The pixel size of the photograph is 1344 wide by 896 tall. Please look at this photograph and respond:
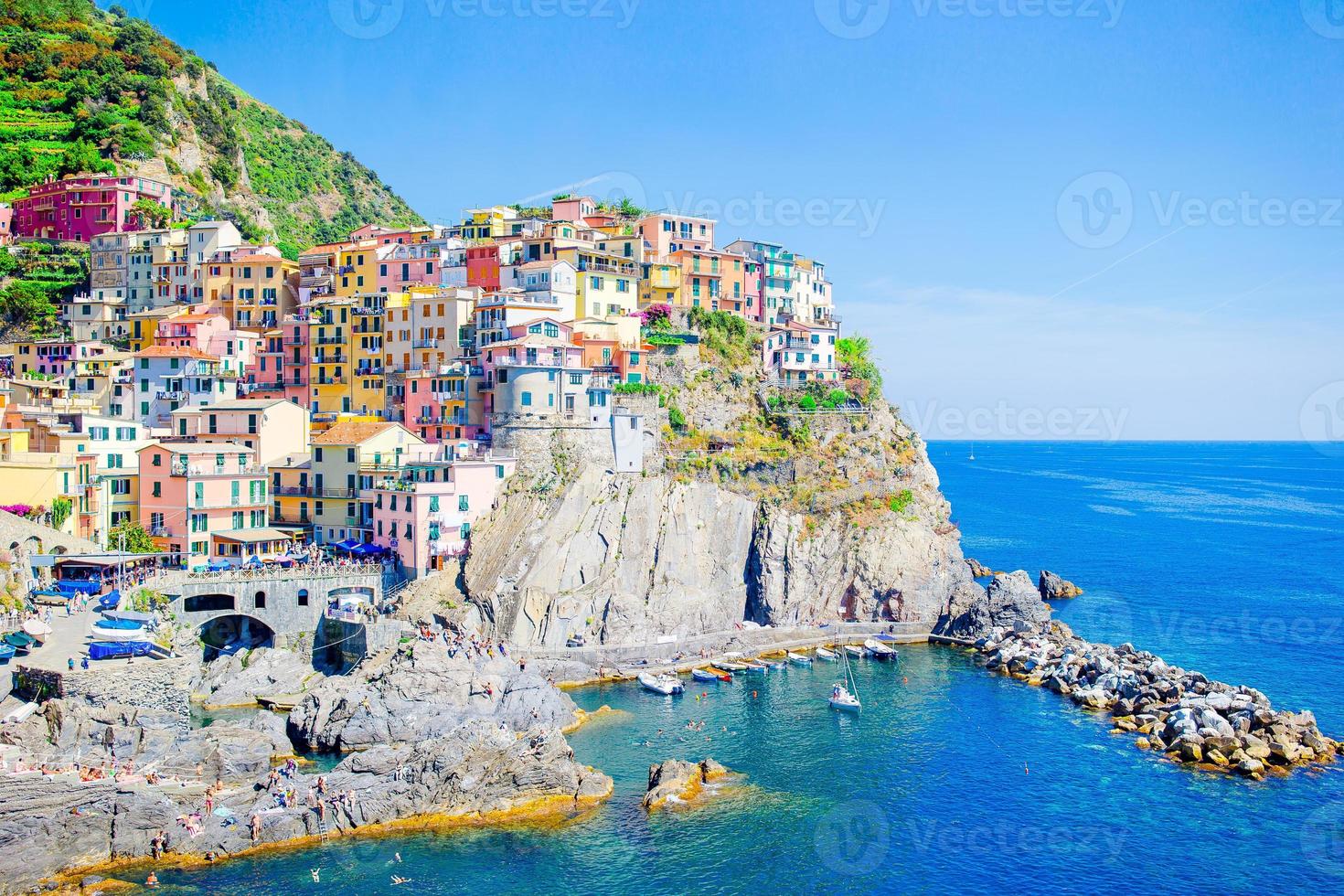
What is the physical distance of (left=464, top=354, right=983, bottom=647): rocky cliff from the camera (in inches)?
2527

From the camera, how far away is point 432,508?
64000 millimetres

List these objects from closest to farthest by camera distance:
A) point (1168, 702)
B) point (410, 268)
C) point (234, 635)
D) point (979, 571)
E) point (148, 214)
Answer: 1. point (1168, 702)
2. point (234, 635)
3. point (410, 268)
4. point (148, 214)
5. point (979, 571)

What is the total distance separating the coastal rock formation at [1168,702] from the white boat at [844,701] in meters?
12.3

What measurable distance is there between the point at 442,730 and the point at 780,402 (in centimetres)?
3798

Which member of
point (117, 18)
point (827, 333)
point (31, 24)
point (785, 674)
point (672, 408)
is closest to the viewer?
point (785, 674)

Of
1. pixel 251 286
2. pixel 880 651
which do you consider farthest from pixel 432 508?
pixel 251 286

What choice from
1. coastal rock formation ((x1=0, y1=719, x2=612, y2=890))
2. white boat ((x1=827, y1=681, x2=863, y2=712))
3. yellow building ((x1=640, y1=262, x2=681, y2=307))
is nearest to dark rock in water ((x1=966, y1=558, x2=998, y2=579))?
yellow building ((x1=640, y1=262, x2=681, y2=307))

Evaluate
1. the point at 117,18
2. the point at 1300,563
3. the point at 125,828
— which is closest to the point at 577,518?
the point at 125,828

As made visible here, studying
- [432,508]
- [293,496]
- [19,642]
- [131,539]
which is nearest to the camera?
[19,642]

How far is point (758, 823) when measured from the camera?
44094 mm

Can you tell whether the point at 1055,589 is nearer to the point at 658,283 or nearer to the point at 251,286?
the point at 658,283

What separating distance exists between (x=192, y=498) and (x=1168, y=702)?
5340 centimetres

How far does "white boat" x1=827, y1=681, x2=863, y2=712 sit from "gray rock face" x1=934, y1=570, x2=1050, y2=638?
16.4 meters

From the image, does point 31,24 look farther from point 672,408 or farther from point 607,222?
point 672,408
